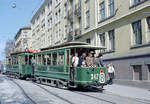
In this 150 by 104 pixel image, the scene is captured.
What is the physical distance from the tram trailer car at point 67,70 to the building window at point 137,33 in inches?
131

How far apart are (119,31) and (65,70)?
6.60 metres

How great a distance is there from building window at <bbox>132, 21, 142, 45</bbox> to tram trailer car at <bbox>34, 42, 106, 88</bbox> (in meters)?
3.32

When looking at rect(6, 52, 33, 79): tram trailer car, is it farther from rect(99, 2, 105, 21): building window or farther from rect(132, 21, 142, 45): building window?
rect(132, 21, 142, 45): building window

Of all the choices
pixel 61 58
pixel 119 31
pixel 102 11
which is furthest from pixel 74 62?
pixel 102 11

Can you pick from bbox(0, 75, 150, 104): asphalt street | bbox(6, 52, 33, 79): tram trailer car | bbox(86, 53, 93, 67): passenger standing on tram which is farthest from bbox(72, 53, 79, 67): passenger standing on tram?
bbox(6, 52, 33, 79): tram trailer car

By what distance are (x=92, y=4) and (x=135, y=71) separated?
32.3ft

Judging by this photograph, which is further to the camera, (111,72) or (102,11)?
(102,11)

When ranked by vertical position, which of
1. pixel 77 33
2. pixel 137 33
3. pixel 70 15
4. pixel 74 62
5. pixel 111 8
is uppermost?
pixel 70 15

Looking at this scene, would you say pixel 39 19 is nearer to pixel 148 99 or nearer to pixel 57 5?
pixel 57 5

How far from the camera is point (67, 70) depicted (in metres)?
13.6

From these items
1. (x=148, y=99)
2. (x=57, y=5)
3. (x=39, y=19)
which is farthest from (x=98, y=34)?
(x=39, y=19)

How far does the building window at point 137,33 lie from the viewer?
1587 cm

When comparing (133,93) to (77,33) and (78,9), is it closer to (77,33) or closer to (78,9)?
(77,33)

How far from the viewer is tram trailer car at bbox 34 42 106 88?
1265 centimetres
